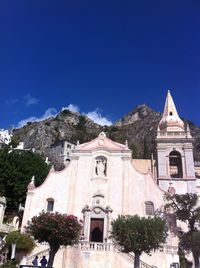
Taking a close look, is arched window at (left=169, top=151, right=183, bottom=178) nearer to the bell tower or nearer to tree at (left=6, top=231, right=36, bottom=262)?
the bell tower

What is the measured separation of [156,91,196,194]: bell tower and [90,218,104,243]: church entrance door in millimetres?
9073

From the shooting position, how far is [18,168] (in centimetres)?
3644

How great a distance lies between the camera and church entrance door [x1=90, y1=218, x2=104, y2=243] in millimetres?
27516

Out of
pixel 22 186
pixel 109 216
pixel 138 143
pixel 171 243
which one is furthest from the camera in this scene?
pixel 138 143

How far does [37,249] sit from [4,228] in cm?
591

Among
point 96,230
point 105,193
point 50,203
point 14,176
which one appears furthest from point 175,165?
point 14,176

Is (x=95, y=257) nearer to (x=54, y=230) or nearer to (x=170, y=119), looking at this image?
(x=54, y=230)

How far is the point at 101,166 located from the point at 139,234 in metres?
11.6

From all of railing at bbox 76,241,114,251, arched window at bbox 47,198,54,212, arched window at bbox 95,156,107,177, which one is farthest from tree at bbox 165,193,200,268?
arched window at bbox 47,198,54,212

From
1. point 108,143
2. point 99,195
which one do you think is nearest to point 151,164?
point 108,143

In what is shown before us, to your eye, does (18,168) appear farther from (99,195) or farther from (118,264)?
(118,264)

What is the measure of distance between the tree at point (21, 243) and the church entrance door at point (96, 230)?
18.7ft

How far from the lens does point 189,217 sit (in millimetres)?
24984

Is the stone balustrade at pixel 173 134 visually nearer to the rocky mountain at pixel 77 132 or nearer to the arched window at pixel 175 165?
the arched window at pixel 175 165
